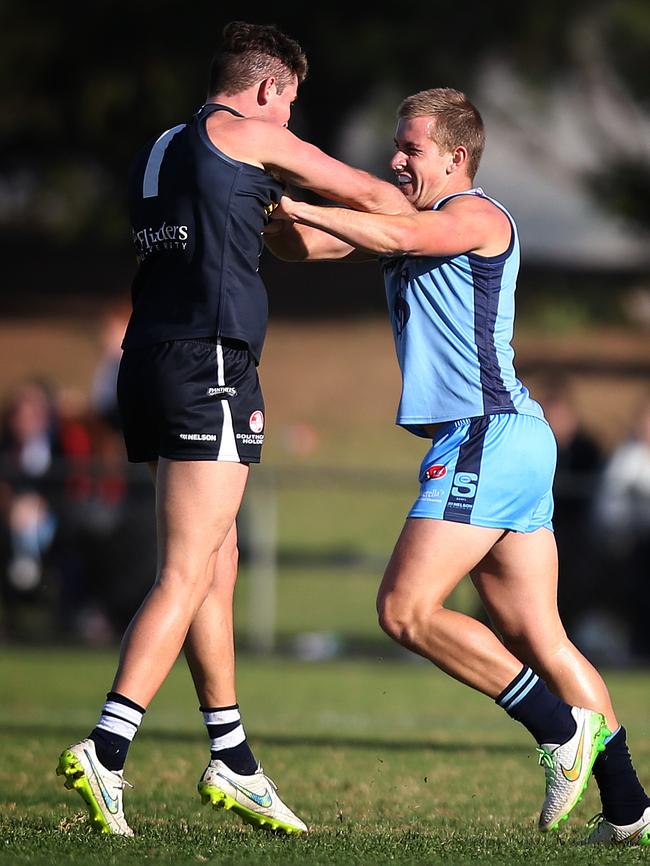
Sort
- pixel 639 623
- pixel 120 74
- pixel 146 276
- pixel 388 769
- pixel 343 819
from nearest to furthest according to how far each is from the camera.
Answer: pixel 146 276 < pixel 343 819 < pixel 388 769 < pixel 639 623 < pixel 120 74

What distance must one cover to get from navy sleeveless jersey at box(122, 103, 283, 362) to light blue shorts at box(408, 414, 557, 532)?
30.7 inches

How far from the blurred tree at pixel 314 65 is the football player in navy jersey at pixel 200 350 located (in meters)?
21.2

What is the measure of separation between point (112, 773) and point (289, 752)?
2.77m

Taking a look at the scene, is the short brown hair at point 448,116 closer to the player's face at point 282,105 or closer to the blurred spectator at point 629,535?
the player's face at point 282,105

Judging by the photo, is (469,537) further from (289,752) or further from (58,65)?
(58,65)

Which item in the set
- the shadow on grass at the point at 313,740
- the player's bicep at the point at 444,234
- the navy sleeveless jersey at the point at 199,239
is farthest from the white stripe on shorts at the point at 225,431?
the shadow on grass at the point at 313,740

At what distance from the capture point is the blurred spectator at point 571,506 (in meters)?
12.1

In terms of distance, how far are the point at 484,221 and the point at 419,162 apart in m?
0.38

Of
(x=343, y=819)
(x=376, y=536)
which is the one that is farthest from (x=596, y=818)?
(x=376, y=536)

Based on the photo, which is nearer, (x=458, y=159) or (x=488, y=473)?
(x=488, y=473)

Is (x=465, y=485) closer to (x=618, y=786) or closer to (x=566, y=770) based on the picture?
(x=566, y=770)

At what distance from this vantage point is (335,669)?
40.0ft

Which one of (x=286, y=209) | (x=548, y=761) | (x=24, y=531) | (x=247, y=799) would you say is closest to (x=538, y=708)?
(x=548, y=761)

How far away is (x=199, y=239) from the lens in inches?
194
